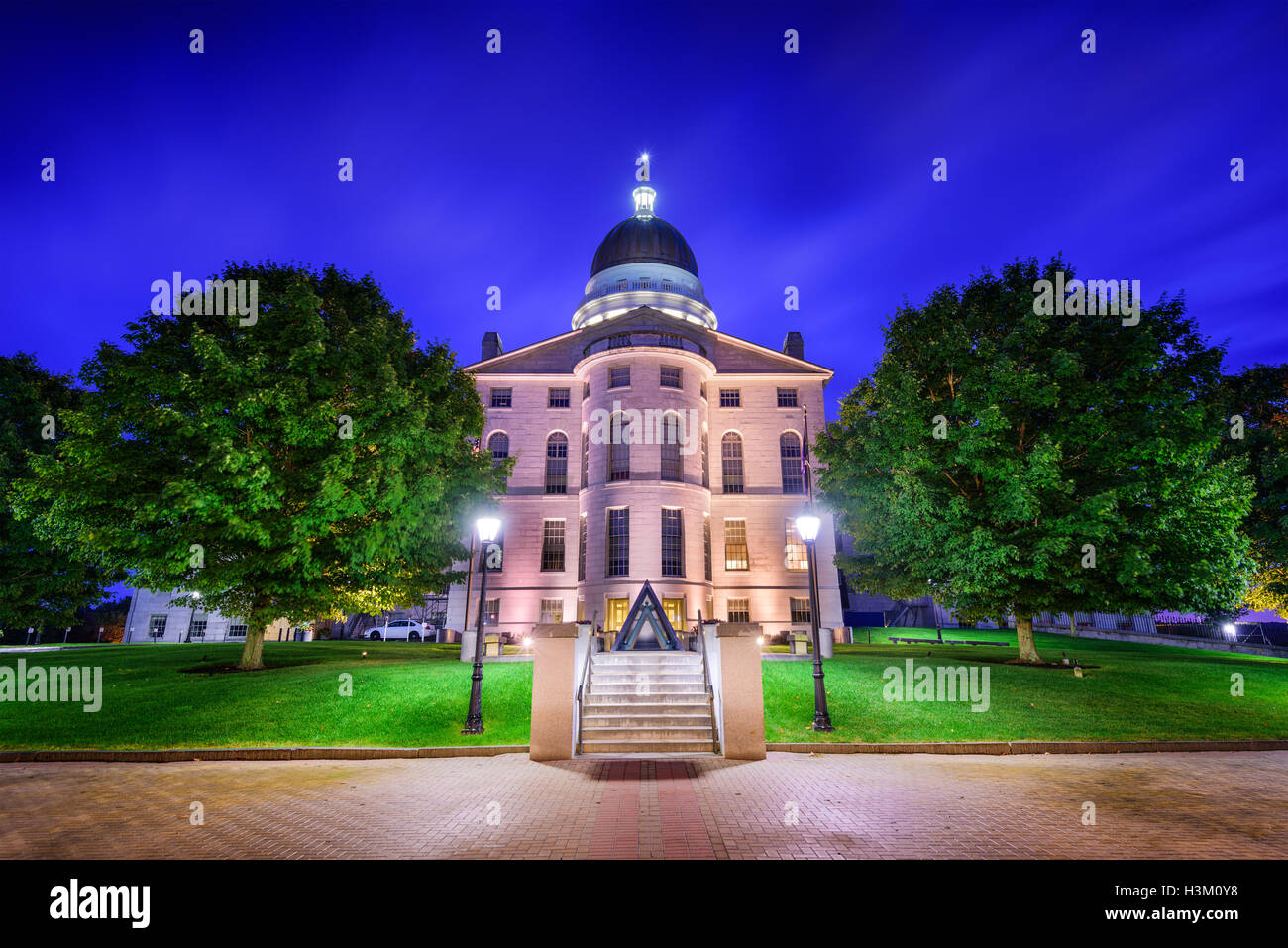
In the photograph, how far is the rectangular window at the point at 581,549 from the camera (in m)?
32.5

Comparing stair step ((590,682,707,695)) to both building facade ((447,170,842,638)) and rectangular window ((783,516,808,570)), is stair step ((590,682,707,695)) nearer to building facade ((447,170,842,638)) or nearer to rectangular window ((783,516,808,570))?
building facade ((447,170,842,638))

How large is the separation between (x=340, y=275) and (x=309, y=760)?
1722 centimetres

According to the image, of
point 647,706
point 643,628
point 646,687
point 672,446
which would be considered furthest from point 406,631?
point 647,706

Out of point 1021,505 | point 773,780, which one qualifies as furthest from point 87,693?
point 1021,505

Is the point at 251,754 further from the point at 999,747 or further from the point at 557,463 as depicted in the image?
the point at 557,463

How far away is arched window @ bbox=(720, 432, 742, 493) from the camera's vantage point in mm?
35750

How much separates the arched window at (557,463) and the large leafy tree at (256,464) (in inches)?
653

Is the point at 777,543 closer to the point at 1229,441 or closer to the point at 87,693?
the point at 1229,441

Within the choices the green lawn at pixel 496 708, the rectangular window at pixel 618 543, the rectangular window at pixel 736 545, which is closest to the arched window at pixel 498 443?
the rectangular window at pixel 618 543

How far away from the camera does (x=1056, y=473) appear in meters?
16.9

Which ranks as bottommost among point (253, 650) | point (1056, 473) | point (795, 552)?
point (253, 650)

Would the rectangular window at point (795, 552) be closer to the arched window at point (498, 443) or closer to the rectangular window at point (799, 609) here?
the rectangular window at point (799, 609)

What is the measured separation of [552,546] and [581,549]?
93.9 inches

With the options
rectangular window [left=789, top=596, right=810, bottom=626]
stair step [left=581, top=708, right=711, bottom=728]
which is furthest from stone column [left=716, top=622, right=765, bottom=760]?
rectangular window [left=789, top=596, right=810, bottom=626]
